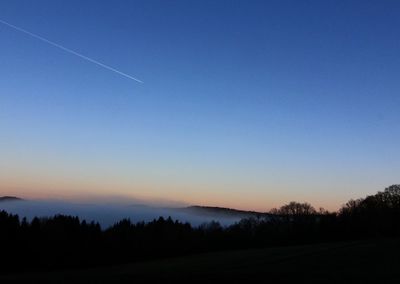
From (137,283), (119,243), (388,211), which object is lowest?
(137,283)

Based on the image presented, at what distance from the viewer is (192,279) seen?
3684 cm

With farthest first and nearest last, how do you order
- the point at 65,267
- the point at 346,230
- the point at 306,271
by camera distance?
1. the point at 346,230
2. the point at 65,267
3. the point at 306,271

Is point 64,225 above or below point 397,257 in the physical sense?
above

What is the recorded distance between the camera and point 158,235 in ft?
362

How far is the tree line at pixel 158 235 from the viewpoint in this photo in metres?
91.1

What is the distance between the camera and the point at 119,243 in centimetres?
10131

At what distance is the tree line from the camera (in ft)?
299

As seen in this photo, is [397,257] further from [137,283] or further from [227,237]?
[227,237]

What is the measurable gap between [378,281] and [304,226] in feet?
273

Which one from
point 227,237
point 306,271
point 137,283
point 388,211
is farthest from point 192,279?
point 388,211

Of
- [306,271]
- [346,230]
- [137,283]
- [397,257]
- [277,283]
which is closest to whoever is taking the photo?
[277,283]

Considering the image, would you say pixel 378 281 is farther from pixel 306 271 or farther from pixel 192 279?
pixel 192 279

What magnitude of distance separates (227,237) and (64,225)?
107 feet

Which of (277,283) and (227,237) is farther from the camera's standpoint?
(227,237)
